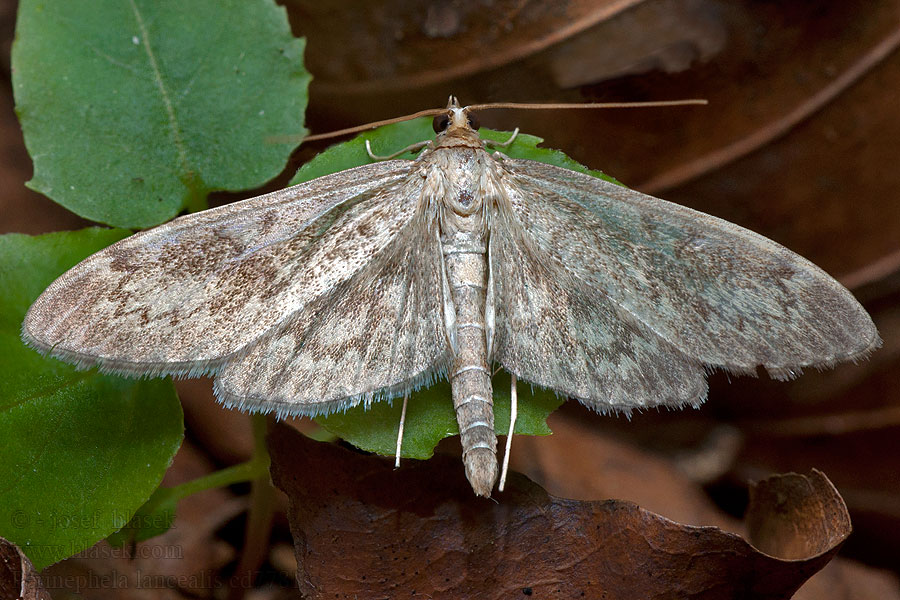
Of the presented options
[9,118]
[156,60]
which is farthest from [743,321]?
[9,118]

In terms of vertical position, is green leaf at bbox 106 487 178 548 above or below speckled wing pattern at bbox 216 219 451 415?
below

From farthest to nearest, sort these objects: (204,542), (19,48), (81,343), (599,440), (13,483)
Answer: (599,440) → (204,542) → (19,48) → (13,483) → (81,343)

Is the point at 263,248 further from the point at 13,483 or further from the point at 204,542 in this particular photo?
the point at 204,542

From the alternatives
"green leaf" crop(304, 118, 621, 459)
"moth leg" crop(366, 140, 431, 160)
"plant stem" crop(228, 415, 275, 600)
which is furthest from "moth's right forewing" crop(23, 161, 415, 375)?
"plant stem" crop(228, 415, 275, 600)

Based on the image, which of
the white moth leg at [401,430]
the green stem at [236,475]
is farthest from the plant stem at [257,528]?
the white moth leg at [401,430]

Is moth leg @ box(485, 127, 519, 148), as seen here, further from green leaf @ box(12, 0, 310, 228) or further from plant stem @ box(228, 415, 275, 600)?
plant stem @ box(228, 415, 275, 600)

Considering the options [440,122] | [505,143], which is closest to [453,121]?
[440,122]

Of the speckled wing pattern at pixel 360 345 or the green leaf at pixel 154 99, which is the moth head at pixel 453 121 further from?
the green leaf at pixel 154 99
